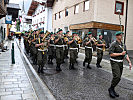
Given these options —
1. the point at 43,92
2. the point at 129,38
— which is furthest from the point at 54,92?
the point at 129,38

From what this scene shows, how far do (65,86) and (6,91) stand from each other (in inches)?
77.7

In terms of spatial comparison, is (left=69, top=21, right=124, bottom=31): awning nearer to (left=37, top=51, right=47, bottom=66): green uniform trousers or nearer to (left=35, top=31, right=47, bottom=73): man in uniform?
(left=35, top=31, right=47, bottom=73): man in uniform

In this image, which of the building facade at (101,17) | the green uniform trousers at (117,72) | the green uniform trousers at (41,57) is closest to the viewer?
the green uniform trousers at (117,72)

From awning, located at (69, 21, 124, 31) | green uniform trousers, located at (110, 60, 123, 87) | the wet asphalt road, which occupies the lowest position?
the wet asphalt road

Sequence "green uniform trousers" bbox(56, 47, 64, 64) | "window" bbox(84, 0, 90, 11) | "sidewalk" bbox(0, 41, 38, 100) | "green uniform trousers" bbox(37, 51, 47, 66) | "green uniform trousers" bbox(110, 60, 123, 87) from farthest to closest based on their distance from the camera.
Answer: "window" bbox(84, 0, 90, 11) → "green uniform trousers" bbox(56, 47, 64, 64) → "green uniform trousers" bbox(37, 51, 47, 66) → "green uniform trousers" bbox(110, 60, 123, 87) → "sidewalk" bbox(0, 41, 38, 100)

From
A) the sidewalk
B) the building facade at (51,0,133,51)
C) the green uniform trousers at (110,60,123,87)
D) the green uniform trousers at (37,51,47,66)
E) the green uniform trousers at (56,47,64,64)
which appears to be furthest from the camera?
the building facade at (51,0,133,51)

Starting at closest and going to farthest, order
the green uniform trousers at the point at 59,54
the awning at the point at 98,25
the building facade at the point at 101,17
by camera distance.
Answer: the green uniform trousers at the point at 59,54 → the awning at the point at 98,25 → the building facade at the point at 101,17

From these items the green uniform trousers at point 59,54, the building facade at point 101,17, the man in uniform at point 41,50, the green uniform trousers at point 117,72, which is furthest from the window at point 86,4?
the green uniform trousers at point 117,72

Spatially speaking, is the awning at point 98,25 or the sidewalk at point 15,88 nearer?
the sidewalk at point 15,88

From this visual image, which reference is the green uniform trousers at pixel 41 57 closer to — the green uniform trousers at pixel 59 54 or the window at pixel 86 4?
the green uniform trousers at pixel 59 54

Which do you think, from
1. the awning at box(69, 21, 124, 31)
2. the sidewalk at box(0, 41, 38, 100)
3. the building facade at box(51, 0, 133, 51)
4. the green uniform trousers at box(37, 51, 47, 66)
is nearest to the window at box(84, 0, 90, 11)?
the building facade at box(51, 0, 133, 51)

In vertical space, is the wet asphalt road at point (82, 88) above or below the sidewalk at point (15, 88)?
below

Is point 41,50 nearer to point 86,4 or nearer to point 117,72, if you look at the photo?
point 117,72

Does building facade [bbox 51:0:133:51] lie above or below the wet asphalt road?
above
